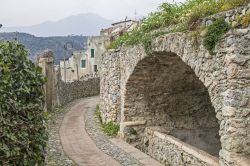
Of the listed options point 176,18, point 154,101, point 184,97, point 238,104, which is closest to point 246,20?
point 238,104

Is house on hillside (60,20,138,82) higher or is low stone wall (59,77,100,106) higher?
house on hillside (60,20,138,82)

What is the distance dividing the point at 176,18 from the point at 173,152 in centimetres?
330

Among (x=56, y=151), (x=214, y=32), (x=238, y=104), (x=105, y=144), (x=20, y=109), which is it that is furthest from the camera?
(x=105, y=144)

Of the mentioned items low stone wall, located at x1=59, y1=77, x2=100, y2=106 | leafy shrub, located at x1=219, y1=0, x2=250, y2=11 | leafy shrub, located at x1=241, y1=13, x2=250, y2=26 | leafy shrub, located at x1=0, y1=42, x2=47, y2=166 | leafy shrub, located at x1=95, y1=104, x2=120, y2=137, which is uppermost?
leafy shrub, located at x1=219, y1=0, x2=250, y2=11

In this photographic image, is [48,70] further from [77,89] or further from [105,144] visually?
[105,144]

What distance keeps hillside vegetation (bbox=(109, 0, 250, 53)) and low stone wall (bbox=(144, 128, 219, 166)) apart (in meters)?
2.49

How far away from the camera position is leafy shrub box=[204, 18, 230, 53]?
7488 millimetres

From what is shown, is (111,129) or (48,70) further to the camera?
(48,70)

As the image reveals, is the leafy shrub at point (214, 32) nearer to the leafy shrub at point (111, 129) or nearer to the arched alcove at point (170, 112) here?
the arched alcove at point (170, 112)

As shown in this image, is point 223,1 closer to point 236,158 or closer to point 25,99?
point 236,158

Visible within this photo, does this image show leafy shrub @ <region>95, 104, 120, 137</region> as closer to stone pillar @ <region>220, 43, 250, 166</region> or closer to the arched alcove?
the arched alcove

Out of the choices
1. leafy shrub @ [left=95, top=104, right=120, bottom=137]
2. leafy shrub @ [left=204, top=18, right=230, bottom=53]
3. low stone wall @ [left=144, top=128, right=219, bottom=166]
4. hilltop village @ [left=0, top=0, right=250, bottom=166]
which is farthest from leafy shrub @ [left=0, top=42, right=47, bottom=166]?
leafy shrub @ [left=95, top=104, right=120, bottom=137]

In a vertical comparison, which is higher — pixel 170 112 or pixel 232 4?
pixel 232 4

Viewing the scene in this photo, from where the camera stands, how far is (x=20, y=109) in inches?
252
